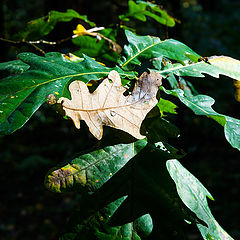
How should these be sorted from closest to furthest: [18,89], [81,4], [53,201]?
[18,89]
[81,4]
[53,201]

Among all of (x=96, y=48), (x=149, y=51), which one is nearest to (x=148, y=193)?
(x=149, y=51)

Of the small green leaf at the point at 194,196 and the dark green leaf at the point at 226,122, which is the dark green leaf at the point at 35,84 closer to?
the dark green leaf at the point at 226,122

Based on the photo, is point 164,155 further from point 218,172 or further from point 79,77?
point 218,172

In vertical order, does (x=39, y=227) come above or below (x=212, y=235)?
below

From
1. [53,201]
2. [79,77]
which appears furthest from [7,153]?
[79,77]

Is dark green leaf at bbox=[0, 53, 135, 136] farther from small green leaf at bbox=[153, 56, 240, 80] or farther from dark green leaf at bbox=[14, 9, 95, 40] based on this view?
dark green leaf at bbox=[14, 9, 95, 40]

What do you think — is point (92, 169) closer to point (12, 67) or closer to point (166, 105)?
point (166, 105)
